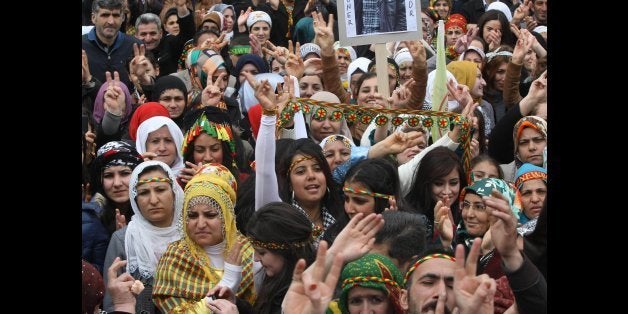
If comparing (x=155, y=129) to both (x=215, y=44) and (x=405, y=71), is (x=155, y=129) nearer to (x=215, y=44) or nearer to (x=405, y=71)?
(x=405, y=71)

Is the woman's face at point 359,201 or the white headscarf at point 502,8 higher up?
the white headscarf at point 502,8

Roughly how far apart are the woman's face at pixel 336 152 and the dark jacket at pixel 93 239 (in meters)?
1.33

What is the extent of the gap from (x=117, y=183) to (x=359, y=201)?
161cm

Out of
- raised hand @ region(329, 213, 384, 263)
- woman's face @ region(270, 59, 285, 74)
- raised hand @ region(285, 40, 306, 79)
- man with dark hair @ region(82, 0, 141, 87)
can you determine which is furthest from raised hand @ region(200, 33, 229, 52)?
raised hand @ region(329, 213, 384, 263)

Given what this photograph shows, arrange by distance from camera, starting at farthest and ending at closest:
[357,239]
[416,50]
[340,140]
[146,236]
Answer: [416,50], [340,140], [146,236], [357,239]

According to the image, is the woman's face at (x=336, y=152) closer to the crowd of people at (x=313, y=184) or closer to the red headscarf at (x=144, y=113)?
the crowd of people at (x=313, y=184)

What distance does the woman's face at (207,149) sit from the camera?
853 centimetres

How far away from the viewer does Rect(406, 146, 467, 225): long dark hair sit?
25.5 feet

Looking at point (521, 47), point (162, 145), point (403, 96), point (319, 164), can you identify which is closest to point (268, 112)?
point (319, 164)

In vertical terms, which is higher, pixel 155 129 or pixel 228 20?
pixel 228 20

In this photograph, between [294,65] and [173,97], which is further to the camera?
[173,97]

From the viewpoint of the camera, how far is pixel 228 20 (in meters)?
14.3

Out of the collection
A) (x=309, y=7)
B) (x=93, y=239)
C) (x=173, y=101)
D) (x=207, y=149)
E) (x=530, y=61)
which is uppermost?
(x=309, y=7)

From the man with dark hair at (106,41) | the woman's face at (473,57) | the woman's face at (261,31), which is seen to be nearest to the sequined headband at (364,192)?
the woman's face at (473,57)
